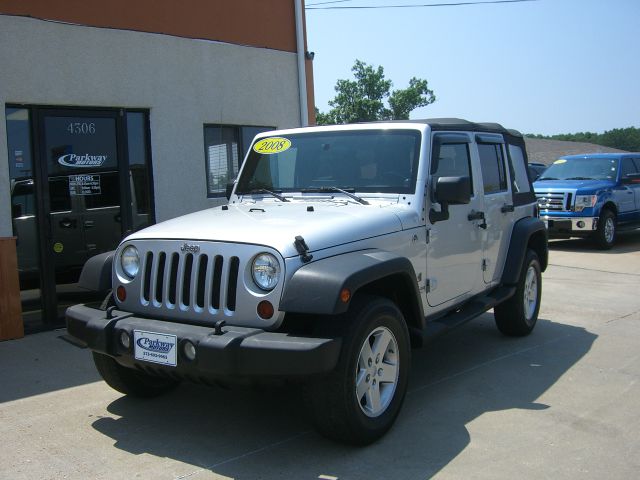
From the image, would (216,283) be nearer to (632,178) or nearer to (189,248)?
(189,248)

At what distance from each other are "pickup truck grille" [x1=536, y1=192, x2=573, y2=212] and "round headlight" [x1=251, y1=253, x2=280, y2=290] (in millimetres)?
10695

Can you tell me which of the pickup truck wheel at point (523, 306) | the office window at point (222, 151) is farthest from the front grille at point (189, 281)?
the office window at point (222, 151)

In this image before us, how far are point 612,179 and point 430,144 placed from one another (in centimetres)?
1026

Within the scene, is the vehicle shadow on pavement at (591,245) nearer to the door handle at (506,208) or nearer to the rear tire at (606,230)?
the rear tire at (606,230)

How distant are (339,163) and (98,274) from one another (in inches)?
76.6

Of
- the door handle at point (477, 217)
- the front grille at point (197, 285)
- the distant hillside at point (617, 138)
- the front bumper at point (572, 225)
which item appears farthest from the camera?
the distant hillside at point (617, 138)

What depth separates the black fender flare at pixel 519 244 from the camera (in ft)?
19.9

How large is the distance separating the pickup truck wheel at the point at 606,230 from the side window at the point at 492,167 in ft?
25.3

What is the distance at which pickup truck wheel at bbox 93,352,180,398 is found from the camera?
180 inches

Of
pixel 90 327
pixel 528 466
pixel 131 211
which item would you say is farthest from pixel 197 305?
pixel 131 211

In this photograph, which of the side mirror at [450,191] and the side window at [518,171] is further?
the side window at [518,171]

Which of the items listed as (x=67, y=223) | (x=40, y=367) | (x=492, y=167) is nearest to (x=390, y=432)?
(x=492, y=167)

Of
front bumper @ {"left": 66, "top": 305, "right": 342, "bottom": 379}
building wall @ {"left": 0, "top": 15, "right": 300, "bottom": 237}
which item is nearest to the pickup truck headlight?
building wall @ {"left": 0, "top": 15, "right": 300, "bottom": 237}

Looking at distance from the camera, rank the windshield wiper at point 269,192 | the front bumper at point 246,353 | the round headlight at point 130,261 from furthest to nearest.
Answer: the windshield wiper at point 269,192, the round headlight at point 130,261, the front bumper at point 246,353
